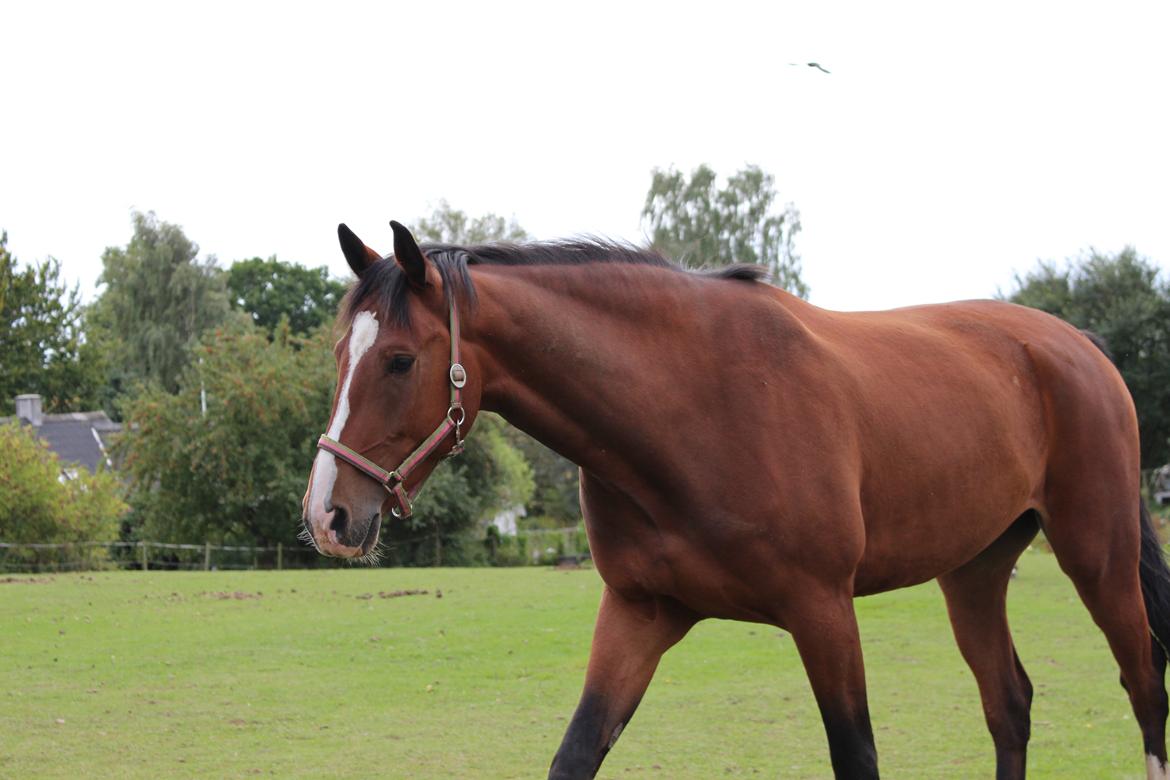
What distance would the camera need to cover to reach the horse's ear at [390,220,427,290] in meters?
3.82

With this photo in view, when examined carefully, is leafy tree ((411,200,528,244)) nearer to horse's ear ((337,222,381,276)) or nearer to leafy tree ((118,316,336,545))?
leafy tree ((118,316,336,545))

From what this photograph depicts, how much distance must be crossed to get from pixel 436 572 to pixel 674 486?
902 inches

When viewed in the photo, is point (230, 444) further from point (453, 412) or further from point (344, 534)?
point (344, 534)

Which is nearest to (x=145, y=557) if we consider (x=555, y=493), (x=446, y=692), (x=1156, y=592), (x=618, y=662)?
(x=446, y=692)

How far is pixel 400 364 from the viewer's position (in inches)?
153

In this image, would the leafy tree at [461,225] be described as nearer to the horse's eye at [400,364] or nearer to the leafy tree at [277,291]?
the leafy tree at [277,291]

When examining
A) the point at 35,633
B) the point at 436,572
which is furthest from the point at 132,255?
the point at 35,633

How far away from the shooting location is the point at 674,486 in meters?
4.26

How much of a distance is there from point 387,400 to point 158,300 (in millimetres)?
52376

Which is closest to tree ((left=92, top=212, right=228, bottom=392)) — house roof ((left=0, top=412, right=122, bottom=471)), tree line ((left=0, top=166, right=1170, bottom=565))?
tree line ((left=0, top=166, right=1170, bottom=565))

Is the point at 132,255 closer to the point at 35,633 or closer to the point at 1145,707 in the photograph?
the point at 35,633

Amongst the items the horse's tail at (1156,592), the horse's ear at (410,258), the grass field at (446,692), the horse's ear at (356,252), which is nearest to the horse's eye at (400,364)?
the horse's ear at (410,258)

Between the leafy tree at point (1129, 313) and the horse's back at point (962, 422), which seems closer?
the horse's back at point (962, 422)

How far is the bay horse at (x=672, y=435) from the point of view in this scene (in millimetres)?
3924
